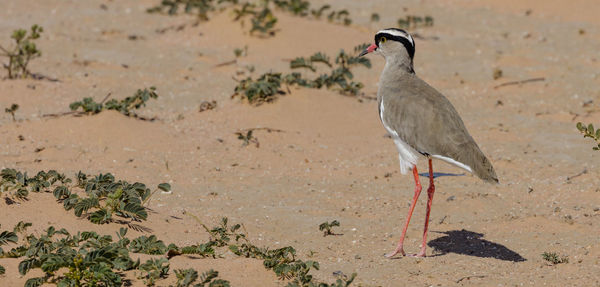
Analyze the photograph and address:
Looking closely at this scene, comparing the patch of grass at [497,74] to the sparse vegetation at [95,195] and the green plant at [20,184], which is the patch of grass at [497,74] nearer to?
the sparse vegetation at [95,195]

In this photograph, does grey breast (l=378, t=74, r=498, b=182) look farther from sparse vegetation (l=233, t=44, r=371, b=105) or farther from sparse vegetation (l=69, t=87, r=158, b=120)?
sparse vegetation (l=69, t=87, r=158, b=120)

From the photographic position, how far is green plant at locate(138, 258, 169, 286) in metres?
5.41

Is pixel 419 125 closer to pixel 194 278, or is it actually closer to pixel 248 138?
pixel 194 278

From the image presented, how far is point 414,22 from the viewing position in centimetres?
1598

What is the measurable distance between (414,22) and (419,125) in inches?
368

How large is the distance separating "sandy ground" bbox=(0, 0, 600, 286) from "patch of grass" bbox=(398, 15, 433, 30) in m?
0.29

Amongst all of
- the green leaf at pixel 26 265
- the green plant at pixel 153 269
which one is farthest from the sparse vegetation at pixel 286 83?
the green leaf at pixel 26 265

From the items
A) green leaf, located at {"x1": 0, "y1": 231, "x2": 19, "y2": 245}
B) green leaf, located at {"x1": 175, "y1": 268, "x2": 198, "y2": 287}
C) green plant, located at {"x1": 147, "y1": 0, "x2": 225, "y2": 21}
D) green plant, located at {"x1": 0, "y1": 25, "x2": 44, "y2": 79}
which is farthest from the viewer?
green plant, located at {"x1": 147, "y1": 0, "x2": 225, "y2": 21}

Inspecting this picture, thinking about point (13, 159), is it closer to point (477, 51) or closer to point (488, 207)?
point (488, 207)

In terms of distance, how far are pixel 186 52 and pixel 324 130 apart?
467 cm

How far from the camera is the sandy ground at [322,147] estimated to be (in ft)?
22.7

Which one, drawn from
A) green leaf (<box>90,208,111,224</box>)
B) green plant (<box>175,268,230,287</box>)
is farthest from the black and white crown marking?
green plant (<box>175,268,230,287</box>)

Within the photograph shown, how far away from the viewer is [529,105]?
11828 millimetres

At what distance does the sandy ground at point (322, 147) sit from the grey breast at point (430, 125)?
2.86 feet
